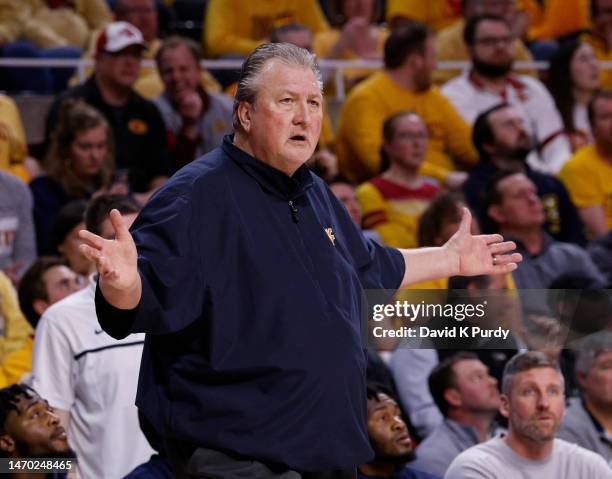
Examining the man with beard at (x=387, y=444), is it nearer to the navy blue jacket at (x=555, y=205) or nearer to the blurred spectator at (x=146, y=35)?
the navy blue jacket at (x=555, y=205)

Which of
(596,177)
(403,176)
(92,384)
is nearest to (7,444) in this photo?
(92,384)

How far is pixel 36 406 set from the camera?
404cm

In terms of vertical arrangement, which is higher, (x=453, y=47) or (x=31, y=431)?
(x=453, y=47)

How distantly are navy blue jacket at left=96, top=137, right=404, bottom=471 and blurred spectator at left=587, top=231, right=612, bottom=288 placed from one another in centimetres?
395

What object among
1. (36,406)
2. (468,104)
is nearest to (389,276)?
(36,406)

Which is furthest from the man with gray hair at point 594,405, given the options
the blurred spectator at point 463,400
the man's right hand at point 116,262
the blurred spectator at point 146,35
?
the blurred spectator at point 146,35

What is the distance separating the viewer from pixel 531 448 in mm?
4492

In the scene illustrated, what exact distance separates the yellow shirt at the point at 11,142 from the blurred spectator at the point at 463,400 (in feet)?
7.99

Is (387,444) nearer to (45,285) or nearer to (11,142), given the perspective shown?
(45,285)

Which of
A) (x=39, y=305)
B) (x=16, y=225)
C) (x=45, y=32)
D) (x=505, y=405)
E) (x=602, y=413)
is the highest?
(x=45, y=32)

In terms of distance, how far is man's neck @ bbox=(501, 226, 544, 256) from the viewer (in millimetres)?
6426

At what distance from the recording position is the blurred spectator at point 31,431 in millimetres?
3982

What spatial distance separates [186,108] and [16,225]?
140 cm

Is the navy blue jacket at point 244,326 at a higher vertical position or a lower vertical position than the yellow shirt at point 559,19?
lower
